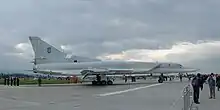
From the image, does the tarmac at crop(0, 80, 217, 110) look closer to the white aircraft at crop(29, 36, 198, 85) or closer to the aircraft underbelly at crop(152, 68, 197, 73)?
the white aircraft at crop(29, 36, 198, 85)

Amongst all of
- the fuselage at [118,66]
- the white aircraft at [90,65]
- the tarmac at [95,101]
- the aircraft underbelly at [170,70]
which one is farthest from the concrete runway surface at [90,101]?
the aircraft underbelly at [170,70]

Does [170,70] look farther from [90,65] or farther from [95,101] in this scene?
[95,101]

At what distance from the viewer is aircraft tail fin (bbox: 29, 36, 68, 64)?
198 ft

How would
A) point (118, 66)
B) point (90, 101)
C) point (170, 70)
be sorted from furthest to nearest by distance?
1. point (170, 70)
2. point (118, 66)
3. point (90, 101)

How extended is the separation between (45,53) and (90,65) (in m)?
10.4

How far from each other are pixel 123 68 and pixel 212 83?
33156mm

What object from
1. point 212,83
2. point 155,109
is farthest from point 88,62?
point 155,109

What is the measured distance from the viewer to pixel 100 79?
5028 centimetres

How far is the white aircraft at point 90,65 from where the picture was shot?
168ft

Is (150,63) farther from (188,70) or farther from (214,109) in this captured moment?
(214,109)

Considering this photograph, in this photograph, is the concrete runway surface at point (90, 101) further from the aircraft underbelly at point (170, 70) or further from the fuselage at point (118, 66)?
the aircraft underbelly at point (170, 70)

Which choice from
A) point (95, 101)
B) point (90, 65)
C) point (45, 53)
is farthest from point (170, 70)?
point (95, 101)

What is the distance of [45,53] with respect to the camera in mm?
60844

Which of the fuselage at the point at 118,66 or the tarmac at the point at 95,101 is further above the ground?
the fuselage at the point at 118,66
